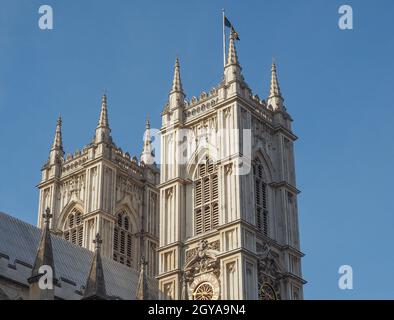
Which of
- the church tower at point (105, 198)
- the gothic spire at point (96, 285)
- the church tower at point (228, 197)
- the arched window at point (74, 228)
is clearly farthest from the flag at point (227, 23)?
the gothic spire at point (96, 285)

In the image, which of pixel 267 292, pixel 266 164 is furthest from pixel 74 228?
pixel 267 292

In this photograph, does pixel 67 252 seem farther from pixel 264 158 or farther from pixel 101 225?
pixel 264 158

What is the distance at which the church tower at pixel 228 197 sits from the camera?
5581cm

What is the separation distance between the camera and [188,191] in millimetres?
60250

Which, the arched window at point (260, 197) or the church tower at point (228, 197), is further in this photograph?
the arched window at point (260, 197)

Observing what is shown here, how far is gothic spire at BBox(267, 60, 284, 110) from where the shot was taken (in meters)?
64.6

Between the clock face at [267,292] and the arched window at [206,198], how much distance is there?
447 cm

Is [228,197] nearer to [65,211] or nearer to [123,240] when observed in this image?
[123,240]

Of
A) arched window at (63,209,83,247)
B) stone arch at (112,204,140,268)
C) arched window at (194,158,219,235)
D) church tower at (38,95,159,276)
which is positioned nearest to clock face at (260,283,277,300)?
arched window at (194,158,219,235)

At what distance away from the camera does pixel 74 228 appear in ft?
218

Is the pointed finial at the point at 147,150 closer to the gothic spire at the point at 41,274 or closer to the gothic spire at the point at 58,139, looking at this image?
the gothic spire at the point at 58,139

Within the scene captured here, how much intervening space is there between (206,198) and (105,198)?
30.2 feet

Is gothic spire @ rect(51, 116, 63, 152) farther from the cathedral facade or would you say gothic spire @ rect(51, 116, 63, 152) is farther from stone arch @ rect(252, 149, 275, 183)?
stone arch @ rect(252, 149, 275, 183)
